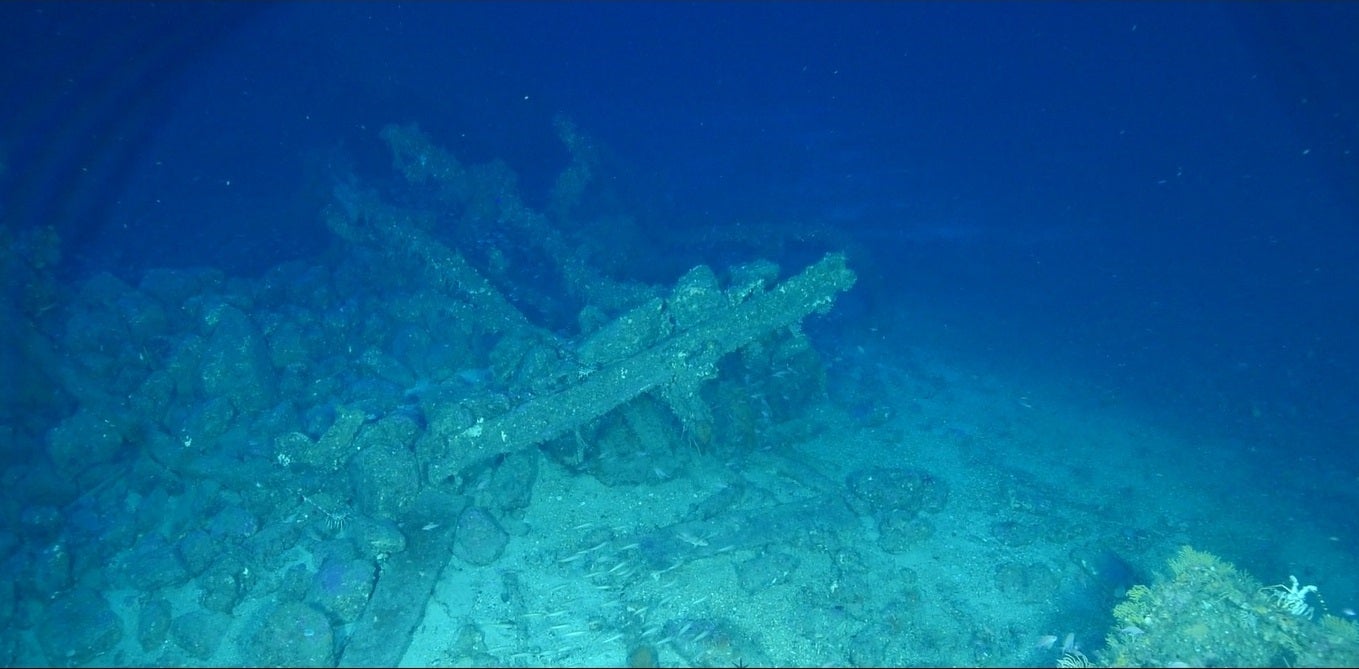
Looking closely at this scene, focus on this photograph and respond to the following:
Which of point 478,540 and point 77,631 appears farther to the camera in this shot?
point 478,540

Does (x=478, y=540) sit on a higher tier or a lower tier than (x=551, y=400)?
lower

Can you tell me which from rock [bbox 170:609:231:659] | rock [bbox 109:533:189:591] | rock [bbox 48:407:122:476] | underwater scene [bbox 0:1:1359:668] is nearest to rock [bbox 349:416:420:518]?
underwater scene [bbox 0:1:1359:668]

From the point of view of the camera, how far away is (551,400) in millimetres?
7637

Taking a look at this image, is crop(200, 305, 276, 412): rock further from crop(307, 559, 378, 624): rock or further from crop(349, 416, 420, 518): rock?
crop(307, 559, 378, 624): rock

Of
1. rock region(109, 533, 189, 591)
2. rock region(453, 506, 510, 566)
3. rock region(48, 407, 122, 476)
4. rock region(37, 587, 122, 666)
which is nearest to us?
rock region(37, 587, 122, 666)

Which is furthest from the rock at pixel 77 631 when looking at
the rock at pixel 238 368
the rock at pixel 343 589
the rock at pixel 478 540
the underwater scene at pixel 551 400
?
the rock at pixel 478 540

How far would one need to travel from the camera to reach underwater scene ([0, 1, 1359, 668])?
6598 millimetres

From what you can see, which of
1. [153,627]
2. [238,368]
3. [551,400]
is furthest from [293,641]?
[238,368]

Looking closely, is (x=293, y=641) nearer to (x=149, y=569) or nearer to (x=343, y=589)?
(x=343, y=589)

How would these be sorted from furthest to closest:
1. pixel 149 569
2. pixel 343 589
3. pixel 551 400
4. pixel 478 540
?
pixel 551 400, pixel 478 540, pixel 149 569, pixel 343 589

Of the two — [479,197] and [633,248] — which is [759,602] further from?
[479,197]

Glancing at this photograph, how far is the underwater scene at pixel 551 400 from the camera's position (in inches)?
260

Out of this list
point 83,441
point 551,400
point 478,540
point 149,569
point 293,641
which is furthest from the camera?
point 83,441

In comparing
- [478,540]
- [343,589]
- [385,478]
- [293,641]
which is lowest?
[293,641]
